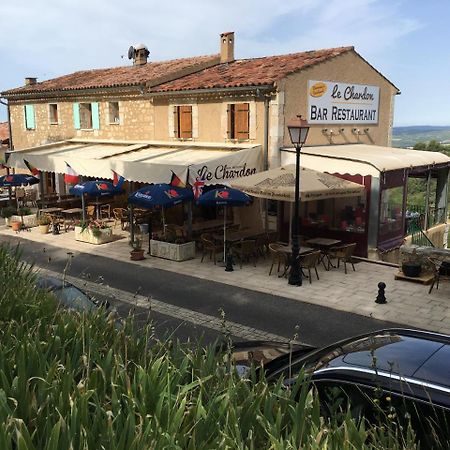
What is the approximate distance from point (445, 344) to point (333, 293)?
296 inches

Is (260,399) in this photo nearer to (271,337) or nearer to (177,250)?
(271,337)

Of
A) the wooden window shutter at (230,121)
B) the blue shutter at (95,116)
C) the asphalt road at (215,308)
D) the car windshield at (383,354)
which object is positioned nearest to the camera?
the car windshield at (383,354)

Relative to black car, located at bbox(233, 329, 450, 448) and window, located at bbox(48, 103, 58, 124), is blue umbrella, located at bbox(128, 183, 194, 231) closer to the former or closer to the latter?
black car, located at bbox(233, 329, 450, 448)

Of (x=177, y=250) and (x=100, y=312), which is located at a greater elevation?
(x=100, y=312)

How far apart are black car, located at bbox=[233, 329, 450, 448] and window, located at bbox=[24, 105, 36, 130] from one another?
81.9ft

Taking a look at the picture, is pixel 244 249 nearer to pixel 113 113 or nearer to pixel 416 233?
pixel 416 233

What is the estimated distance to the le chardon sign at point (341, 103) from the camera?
60.2ft

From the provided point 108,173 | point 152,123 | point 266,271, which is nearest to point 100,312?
point 266,271

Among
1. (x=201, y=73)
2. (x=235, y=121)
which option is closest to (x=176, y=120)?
(x=201, y=73)

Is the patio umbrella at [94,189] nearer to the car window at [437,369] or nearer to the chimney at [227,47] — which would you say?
the chimney at [227,47]

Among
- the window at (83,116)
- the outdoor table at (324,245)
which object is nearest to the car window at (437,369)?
the outdoor table at (324,245)

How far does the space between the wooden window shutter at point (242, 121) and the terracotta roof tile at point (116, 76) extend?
4.30 meters

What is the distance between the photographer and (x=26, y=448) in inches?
94.0

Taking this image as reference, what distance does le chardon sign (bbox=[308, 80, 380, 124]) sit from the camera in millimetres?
18344
